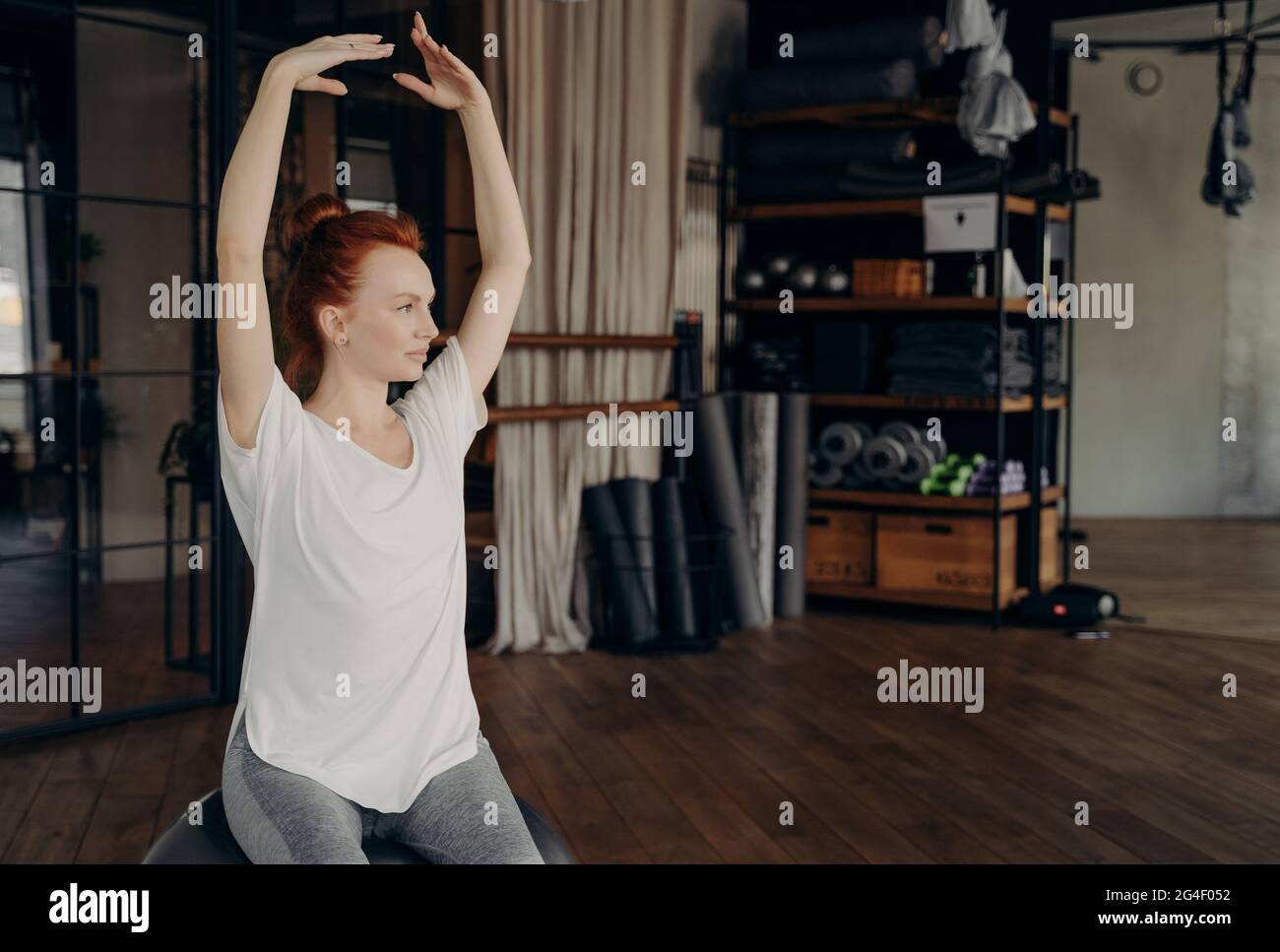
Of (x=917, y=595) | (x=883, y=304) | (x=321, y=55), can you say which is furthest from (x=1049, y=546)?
(x=321, y=55)

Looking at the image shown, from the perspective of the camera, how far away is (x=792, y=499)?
19.0 feet

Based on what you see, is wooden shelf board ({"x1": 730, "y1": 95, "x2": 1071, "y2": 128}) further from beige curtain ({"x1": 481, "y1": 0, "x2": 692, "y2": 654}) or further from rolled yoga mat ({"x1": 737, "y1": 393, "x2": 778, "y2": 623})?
rolled yoga mat ({"x1": 737, "y1": 393, "x2": 778, "y2": 623})

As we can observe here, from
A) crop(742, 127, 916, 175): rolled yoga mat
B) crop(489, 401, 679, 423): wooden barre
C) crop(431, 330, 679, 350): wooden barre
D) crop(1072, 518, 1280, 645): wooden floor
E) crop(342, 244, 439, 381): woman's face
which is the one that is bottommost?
crop(1072, 518, 1280, 645): wooden floor

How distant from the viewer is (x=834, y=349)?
596 centimetres

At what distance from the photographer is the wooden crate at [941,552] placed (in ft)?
18.5

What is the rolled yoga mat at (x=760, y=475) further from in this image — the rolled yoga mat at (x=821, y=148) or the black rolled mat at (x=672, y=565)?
the rolled yoga mat at (x=821, y=148)

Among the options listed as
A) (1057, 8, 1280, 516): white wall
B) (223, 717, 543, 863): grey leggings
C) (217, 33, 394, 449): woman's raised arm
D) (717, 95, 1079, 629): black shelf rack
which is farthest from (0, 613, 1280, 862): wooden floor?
(1057, 8, 1280, 516): white wall

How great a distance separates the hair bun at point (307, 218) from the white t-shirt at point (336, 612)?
26 cm

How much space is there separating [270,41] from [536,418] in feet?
8.62

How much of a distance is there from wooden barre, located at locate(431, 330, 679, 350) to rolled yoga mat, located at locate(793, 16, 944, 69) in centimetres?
157

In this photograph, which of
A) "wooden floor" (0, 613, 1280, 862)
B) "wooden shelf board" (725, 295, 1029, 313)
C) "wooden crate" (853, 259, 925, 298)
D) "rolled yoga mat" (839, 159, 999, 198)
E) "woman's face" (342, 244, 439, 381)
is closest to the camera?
"woman's face" (342, 244, 439, 381)

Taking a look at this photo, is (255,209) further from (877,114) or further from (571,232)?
(877,114)

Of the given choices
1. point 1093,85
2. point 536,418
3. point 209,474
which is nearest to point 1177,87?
point 1093,85

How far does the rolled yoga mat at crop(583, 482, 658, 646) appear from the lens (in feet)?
16.7
